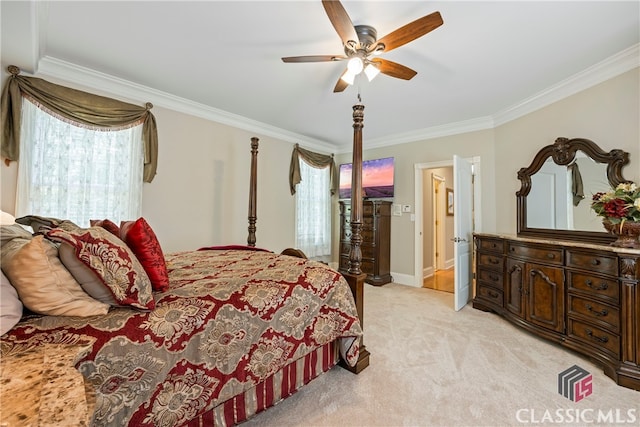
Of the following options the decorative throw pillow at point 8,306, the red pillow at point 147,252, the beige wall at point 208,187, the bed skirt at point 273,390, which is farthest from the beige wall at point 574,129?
the decorative throw pillow at point 8,306

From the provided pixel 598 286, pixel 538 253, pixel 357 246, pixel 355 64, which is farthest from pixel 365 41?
pixel 598 286

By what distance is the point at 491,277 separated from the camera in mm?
3266

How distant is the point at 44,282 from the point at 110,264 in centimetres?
20

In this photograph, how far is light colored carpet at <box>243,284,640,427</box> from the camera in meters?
1.60

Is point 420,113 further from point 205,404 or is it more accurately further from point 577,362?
point 205,404

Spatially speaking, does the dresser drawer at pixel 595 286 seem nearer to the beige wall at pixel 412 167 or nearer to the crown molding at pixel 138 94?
the beige wall at pixel 412 167

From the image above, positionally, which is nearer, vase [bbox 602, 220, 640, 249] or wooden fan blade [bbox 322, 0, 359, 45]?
wooden fan blade [bbox 322, 0, 359, 45]

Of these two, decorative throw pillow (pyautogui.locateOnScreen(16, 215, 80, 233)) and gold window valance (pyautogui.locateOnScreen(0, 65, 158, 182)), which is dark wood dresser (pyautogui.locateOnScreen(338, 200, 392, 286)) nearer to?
gold window valance (pyautogui.locateOnScreen(0, 65, 158, 182))

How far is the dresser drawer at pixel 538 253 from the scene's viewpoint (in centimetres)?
245

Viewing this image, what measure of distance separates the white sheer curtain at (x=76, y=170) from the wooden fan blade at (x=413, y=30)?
285cm

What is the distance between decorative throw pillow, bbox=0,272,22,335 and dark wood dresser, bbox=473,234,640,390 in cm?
336

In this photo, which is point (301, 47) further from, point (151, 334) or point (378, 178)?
point (378, 178)

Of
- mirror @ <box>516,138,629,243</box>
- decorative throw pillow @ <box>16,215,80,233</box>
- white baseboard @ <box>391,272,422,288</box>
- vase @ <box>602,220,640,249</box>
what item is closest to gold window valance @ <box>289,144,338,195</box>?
white baseboard @ <box>391,272,422,288</box>

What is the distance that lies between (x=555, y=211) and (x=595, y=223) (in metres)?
0.40
